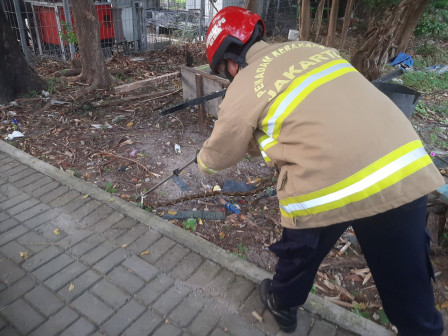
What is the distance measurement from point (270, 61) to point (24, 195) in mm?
3380

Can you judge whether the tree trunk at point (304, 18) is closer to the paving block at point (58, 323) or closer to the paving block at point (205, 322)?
the paving block at point (205, 322)

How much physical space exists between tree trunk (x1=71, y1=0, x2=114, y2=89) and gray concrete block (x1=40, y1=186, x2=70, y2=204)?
12.1ft

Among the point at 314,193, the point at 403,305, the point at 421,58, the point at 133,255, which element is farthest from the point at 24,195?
the point at 421,58

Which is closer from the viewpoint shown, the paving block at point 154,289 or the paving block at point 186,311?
the paving block at point 186,311

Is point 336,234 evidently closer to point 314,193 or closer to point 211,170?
point 314,193

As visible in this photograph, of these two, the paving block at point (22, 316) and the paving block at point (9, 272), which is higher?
the paving block at point (9, 272)

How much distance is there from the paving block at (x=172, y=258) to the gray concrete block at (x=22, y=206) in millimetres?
1730

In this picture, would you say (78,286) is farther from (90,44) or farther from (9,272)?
(90,44)

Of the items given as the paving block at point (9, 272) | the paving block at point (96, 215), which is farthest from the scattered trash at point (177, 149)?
the paving block at point (9, 272)

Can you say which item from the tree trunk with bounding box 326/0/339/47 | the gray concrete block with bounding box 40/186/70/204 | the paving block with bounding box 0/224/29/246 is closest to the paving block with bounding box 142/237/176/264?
the paving block with bounding box 0/224/29/246

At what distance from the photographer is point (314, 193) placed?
180 cm

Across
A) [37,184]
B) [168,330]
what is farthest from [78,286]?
[37,184]

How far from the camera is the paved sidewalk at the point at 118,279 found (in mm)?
2562

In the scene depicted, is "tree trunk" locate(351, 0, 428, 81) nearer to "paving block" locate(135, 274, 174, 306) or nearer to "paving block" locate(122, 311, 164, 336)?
"paving block" locate(135, 274, 174, 306)
